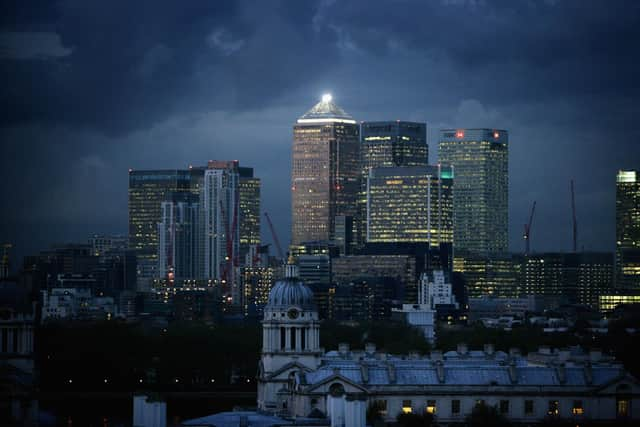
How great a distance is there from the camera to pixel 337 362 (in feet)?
464

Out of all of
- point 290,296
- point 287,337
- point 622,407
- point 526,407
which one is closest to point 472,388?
point 526,407

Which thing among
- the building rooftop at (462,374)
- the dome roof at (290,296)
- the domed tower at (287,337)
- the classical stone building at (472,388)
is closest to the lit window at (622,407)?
the classical stone building at (472,388)

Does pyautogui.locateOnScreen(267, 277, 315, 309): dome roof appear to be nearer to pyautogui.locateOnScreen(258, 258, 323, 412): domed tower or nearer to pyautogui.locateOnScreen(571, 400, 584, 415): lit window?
pyautogui.locateOnScreen(258, 258, 323, 412): domed tower

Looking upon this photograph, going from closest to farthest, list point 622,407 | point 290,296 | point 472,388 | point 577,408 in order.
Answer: point 622,407 < point 577,408 < point 472,388 < point 290,296

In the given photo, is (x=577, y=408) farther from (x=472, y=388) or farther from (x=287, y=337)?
(x=287, y=337)

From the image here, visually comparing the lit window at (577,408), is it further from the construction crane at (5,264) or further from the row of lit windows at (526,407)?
the construction crane at (5,264)

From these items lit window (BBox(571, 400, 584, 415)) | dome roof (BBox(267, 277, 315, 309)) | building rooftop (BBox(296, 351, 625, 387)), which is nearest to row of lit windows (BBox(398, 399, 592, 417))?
lit window (BBox(571, 400, 584, 415))

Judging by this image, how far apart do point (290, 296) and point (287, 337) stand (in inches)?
116

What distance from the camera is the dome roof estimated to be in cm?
15650

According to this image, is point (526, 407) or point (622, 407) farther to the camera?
point (526, 407)

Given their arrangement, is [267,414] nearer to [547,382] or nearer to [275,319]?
[547,382]

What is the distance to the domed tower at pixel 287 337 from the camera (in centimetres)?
15170

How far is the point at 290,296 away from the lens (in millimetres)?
156500

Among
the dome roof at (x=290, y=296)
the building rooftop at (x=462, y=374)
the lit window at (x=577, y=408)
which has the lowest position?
the lit window at (x=577, y=408)
